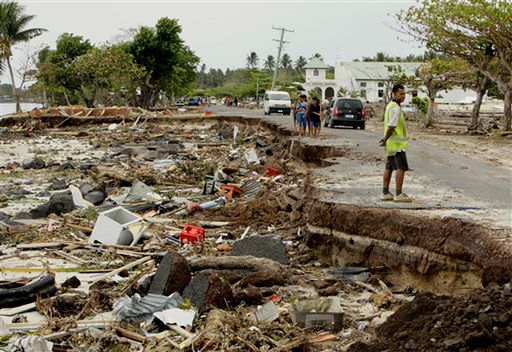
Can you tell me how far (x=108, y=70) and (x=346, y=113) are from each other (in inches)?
1178

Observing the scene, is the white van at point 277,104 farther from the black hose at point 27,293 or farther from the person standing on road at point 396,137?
the black hose at point 27,293

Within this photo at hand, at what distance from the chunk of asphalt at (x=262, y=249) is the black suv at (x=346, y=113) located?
2229cm

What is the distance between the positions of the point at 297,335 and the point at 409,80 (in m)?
31.5

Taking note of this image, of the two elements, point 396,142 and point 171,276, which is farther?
point 396,142

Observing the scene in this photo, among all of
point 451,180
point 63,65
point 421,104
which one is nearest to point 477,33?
point 451,180

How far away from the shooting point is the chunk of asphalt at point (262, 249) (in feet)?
32.0

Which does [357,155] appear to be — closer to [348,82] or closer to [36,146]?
[36,146]

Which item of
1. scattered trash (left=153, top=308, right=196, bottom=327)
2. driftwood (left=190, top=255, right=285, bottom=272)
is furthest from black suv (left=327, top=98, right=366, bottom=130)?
scattered trash (left=153, top=308, right=196, bottom=327)

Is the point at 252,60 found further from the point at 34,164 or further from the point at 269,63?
the point at 34,164

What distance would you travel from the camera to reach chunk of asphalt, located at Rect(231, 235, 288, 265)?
974 cm

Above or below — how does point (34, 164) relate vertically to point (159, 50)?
below

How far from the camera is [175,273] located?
800 cm

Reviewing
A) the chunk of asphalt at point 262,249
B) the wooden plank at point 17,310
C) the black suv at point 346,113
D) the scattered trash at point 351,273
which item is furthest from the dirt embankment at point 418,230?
the black suv at point 346,113

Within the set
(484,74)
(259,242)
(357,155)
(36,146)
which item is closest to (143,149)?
(36,146)
